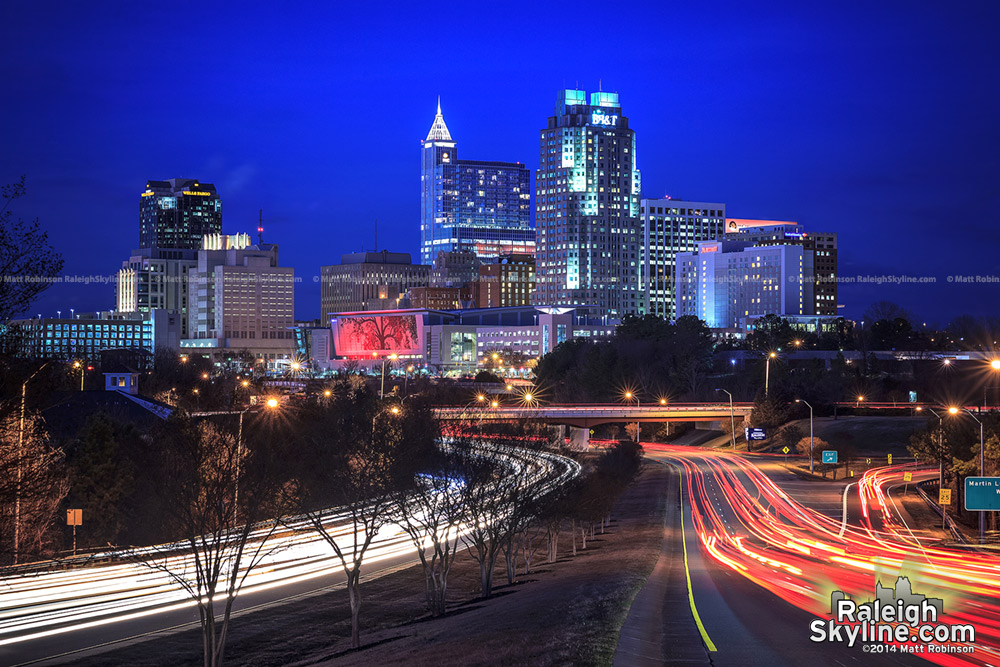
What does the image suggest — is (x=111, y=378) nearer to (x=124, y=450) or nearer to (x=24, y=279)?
(x=124, y=450)

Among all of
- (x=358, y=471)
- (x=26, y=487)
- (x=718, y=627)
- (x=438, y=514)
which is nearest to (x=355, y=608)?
(x=358, y=471)

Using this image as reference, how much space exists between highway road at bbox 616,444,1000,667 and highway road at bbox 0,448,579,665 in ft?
41.6

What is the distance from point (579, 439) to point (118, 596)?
91273mm

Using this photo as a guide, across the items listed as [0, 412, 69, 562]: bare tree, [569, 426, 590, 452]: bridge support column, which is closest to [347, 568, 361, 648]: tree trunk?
[0, 412, 69, 562]: bare tree

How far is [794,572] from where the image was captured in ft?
141

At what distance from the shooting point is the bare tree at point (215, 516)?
103 feet

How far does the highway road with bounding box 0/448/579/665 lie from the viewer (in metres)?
35.2

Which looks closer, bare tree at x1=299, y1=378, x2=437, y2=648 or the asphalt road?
the asphalt road

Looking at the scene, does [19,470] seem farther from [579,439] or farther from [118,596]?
[579,439]

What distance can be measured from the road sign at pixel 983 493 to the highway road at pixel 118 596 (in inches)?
802

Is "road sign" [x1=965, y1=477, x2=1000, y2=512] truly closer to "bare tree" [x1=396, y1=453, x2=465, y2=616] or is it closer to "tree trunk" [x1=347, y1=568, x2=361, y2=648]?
"bare tree" [x1=396, y1=453, x2=465, y2=616]

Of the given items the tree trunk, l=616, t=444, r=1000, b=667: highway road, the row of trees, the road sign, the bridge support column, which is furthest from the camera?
the bridge support column

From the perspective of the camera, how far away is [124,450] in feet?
239

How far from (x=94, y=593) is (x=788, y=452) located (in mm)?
81411
